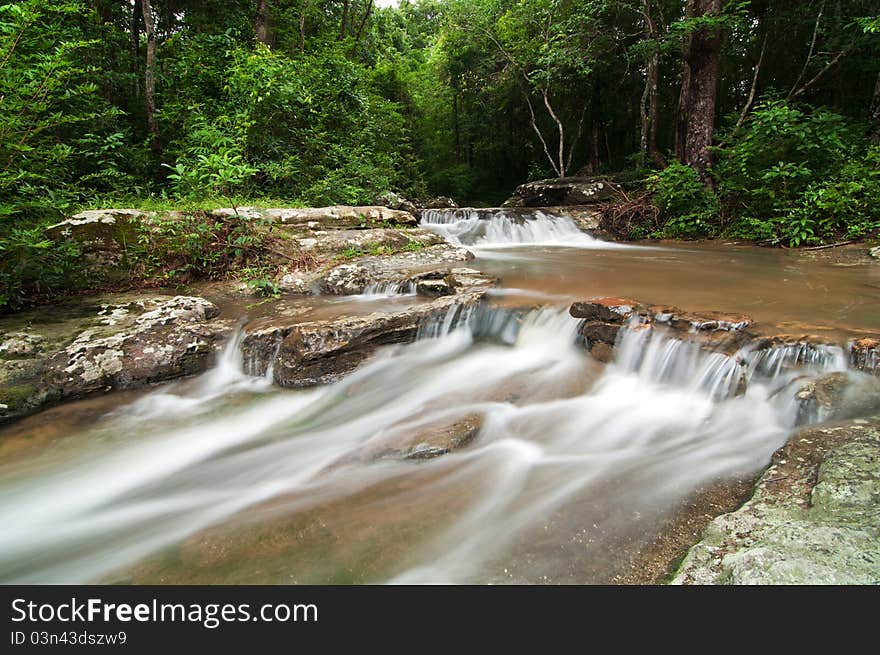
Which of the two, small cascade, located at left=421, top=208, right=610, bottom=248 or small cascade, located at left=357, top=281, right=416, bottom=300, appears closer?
small cascade, located at left=357, top=281, right=416, bottom=300

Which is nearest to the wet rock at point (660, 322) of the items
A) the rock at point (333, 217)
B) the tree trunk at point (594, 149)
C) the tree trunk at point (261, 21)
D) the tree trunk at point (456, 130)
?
the rock at point (333, 217)

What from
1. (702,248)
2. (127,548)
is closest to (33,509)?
(127,548)

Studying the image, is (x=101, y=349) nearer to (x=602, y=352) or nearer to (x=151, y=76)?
(x=602, y=352)

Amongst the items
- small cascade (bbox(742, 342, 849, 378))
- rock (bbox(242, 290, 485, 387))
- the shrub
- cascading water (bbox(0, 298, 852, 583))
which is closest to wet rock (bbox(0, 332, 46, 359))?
cascading water (bbox(0, 298, 852, 583))

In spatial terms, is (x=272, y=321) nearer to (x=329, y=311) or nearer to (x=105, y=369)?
(x=329, y=311)

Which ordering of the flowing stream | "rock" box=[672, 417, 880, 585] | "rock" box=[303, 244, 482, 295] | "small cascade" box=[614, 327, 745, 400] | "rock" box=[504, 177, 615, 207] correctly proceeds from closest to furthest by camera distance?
1. "rock" box=[672, 417, 880, 585]
2. the flowing stream
3. "small cascade" box=[614, 327, 745, 400]
4. "rock" box=[303, 244, 482, 295]
5. "rock" box=[504, 177, 615, 207]

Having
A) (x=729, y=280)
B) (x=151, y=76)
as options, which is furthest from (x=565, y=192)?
(x=151, y=76)

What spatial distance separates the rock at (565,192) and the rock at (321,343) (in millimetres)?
9840

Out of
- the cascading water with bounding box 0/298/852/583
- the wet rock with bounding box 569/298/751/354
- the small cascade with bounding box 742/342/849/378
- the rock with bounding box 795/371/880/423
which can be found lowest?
the cascading water with bounding box 0/298/852/583

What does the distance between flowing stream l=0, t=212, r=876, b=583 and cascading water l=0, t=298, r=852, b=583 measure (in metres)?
0.01

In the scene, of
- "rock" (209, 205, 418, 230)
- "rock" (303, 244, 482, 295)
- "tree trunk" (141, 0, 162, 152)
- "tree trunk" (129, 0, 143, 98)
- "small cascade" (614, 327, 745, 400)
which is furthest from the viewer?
"tree trunk" (129, 0, 143, 98)

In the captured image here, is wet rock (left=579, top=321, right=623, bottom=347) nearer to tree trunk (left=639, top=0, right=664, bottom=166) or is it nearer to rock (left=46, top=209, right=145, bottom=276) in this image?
rock (left=46, top=209, right=145, bottom=276)

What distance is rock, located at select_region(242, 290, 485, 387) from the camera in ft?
13.3

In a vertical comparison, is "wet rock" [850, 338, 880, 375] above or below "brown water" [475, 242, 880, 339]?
below
